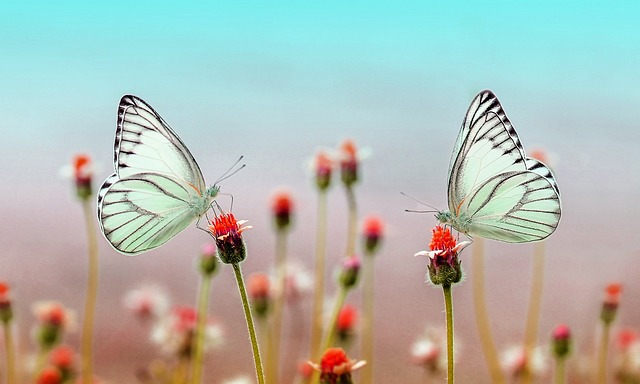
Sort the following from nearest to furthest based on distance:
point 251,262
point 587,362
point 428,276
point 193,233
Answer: point 428,276, point 587,362, point 251,262, point 193,233

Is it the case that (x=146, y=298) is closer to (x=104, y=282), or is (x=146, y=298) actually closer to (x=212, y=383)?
(x=212, y=383)

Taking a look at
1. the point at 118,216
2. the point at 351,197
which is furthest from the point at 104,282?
the point at 118,216

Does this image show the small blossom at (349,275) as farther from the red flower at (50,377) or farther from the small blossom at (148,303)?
the small blossom at (148,303)

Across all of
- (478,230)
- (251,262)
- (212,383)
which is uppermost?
(478,230)

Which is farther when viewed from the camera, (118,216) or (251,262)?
(251,262)

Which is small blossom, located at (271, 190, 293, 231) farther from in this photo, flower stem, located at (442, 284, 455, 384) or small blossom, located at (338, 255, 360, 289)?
flower stem, located at (442, 284, 455, 384)

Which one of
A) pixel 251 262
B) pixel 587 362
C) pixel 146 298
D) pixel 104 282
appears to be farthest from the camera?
pixel 251 262
